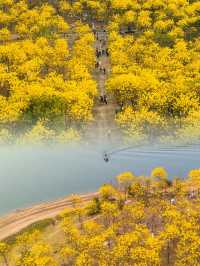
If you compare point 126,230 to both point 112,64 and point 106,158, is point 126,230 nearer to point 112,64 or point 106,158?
point 106,158

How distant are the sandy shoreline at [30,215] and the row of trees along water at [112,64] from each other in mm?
11374

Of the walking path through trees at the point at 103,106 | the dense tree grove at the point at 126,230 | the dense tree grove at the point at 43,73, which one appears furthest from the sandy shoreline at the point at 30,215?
the walking path through trees at the point at 103,106

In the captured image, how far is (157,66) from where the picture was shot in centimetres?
7738

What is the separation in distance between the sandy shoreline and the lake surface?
1.39 metres

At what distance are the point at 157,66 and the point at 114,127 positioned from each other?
53.2ft

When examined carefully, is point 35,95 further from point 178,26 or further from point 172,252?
point 178,26

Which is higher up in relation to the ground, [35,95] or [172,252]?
[35,95]

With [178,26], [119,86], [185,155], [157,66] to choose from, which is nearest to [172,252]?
[185,155]

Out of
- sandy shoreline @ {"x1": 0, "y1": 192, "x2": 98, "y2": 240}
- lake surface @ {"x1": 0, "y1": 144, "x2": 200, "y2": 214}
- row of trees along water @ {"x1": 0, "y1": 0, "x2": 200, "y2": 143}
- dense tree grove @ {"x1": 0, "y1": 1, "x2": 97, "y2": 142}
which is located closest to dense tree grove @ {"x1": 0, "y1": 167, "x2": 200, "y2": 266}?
sandy shoreline @ {"x1": 0, "y1": 192, "x2": 98, "y2": 240}

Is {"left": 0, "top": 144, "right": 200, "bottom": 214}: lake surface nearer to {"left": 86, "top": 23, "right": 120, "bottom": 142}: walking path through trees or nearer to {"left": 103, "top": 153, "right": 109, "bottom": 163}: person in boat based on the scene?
{"left": 103, "top": 153, "right": 109, "bottom": 163}: person in boat

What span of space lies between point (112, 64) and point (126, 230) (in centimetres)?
4110

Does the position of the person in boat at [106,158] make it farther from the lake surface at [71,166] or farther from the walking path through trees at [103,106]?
the walking path through trees at [103,106]

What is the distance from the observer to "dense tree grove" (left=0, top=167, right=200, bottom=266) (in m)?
40.8

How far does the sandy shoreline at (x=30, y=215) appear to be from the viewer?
50250mm
